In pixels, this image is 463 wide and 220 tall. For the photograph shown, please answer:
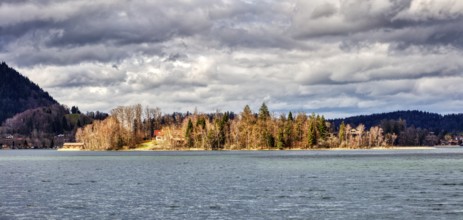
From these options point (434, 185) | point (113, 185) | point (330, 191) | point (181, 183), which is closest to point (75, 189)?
point (113, 185)

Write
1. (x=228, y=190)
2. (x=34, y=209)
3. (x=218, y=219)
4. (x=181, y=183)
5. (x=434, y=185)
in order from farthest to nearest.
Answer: (x=181, y=183) < (x=434, y=185) < (x=228, y=190) < (x=34, y=209) < (x=218, y=219)

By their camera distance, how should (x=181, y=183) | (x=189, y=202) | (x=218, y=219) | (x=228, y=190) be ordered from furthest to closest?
(x=181, y=183), (x=228, y=190), (x=189, y=202), (x=218, y=219)

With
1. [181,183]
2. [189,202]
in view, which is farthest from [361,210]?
[181,183]

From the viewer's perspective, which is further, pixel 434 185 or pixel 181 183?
pixel 181 183

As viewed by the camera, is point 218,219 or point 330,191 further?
point 330,191

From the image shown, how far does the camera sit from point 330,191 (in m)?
76.5

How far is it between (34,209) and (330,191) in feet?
122

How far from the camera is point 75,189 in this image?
276ft

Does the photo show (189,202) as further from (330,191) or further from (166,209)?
(330,191)

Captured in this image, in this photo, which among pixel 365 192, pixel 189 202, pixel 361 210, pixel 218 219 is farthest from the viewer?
pixel 365 192

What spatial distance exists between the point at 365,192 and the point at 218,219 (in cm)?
2812

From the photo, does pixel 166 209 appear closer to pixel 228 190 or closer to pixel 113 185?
pixel 228 190

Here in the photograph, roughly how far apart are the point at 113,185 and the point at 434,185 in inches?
1910

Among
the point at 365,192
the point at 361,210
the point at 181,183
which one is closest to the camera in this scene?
the point at 361,210
